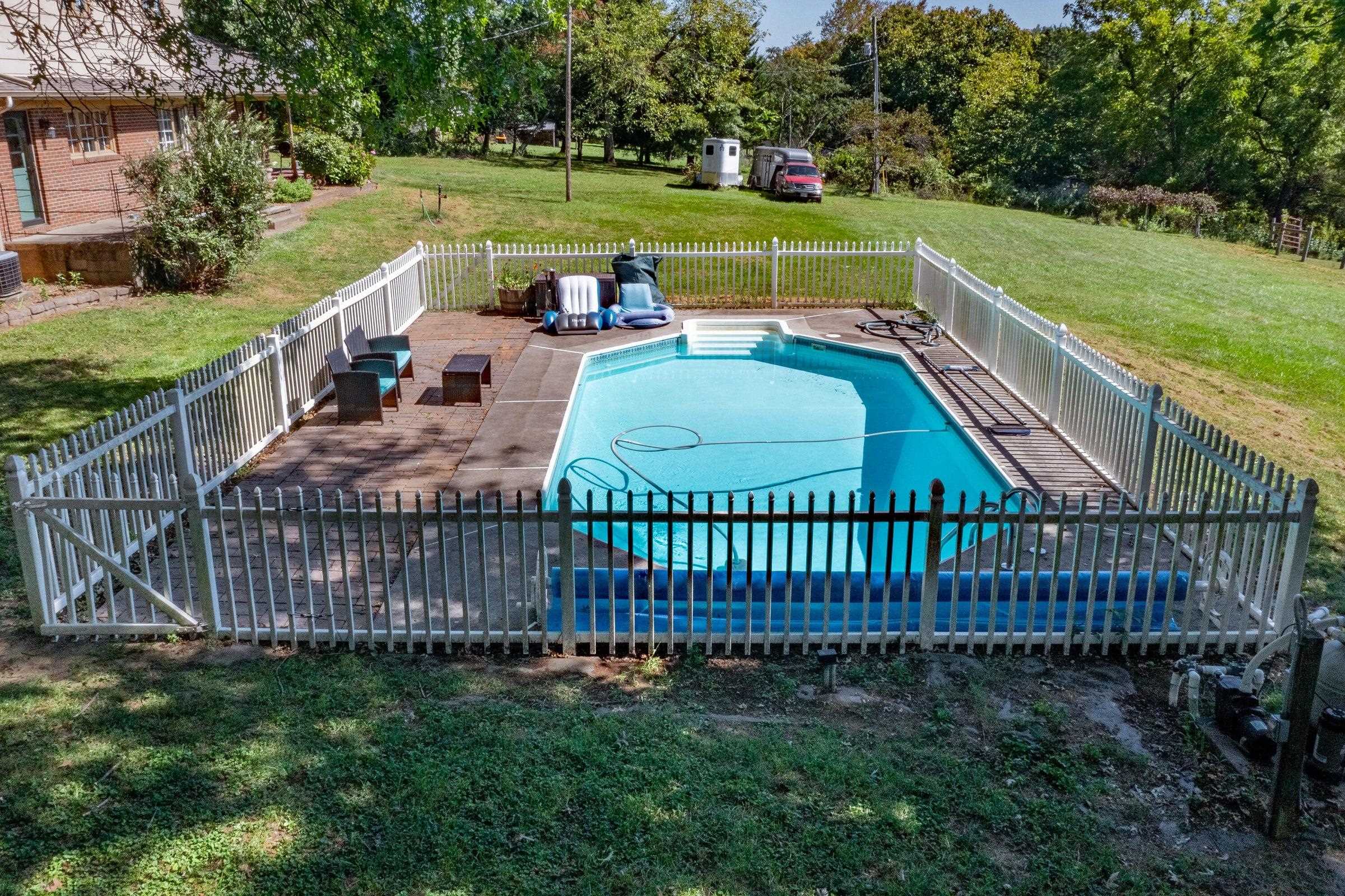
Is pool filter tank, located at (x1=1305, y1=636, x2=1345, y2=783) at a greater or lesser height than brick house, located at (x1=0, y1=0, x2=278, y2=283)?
lesser

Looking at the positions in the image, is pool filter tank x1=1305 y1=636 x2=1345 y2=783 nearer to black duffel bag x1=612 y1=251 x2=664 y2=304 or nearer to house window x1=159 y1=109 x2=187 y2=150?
black duffel bag x1=612 y1=251 x2=664 y2=304

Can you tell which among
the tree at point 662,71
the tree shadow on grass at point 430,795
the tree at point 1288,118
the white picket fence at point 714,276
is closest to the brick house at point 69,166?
the white picket fence at point 714,276

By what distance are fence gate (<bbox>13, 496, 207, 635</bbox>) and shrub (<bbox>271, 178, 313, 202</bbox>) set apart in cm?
1945

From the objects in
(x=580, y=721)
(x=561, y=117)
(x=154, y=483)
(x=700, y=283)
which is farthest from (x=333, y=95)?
(x=561, y=117)

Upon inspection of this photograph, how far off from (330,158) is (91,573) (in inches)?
926

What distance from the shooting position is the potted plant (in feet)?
58.7

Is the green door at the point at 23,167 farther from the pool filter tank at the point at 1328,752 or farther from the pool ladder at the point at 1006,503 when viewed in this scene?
the pool filter tank at the point at 1328,752

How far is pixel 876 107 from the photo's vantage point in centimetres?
4509

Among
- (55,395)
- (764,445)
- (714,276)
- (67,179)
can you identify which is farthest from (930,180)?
(55,395)

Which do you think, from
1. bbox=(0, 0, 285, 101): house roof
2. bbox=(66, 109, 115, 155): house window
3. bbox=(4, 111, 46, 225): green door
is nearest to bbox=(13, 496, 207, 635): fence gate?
bbox=(0, 0, 285, 101): house roof

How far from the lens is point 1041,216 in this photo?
35.6 m

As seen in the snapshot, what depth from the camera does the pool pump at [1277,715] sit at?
201 inches

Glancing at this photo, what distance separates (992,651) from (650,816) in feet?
9.23

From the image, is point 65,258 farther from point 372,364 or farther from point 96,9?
point 96,9
